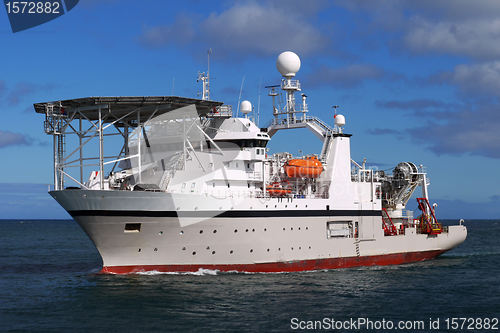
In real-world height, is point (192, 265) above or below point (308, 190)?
below

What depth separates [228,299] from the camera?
2550 centimetres

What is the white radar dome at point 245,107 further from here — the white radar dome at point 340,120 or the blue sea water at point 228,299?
the blue sea water at point 228,299

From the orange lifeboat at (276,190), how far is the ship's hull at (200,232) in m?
0.97

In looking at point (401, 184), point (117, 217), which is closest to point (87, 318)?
point (117, 217)

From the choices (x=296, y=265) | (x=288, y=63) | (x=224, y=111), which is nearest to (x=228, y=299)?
(x=296, y=265)

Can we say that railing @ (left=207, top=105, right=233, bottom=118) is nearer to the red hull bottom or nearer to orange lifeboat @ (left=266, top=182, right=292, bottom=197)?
orange lifeboat @ (left=266, top=182, right=292, bottom=197)

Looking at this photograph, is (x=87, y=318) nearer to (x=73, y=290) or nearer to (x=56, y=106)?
(x=73, y=290)

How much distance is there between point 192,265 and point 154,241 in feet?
8.04

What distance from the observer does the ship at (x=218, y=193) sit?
29.9m

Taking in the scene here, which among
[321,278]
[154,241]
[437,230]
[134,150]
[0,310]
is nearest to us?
[0,310]

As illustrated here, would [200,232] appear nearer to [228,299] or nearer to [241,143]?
[228,299]

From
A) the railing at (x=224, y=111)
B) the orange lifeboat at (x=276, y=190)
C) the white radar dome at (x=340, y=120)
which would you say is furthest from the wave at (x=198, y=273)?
the white radar dome at (x=340, y=120)

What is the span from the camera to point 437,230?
43.4 metres

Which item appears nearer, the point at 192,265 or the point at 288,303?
the point at 288,303
